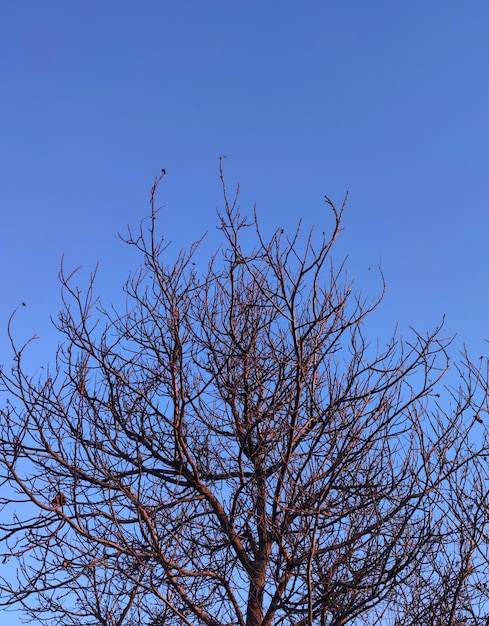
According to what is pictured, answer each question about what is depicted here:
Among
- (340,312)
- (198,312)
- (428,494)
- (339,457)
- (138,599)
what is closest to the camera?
(339,457)

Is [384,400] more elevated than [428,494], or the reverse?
[384,400]

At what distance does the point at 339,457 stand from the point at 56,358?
220cm

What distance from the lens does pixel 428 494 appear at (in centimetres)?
482

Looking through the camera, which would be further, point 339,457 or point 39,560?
point 39,560

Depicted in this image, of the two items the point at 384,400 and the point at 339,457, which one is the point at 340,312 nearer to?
the point at 384,400

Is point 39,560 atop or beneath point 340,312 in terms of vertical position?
beneath

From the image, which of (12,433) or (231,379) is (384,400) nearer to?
(231,379)

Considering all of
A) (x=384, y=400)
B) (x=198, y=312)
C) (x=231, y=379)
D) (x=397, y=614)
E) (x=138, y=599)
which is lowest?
(x=397, y=614)

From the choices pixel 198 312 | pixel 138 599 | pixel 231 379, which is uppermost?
pixel 198 312

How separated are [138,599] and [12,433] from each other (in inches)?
60.4

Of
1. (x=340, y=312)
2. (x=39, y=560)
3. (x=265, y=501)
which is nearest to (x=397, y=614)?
(x=265, y=501)

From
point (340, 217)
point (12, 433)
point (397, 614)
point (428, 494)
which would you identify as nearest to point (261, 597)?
point (397, 614)

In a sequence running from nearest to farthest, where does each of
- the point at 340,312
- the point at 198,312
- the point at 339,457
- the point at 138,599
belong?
1. the point at 339,457
2. the point at 138,599
3. the point at 340,312
4. the point at 198,312

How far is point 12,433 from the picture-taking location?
507 cm
